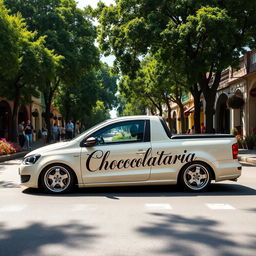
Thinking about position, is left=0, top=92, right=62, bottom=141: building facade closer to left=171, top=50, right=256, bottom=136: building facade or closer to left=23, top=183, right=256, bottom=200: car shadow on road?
left=171, top=50, right=256, bottom=136: building facade

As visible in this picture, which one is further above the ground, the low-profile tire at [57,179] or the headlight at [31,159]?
the headlight at [31,159]

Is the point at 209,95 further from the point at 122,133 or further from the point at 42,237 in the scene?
the point at 42,237

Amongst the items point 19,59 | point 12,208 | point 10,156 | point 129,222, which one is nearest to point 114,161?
point 12,208

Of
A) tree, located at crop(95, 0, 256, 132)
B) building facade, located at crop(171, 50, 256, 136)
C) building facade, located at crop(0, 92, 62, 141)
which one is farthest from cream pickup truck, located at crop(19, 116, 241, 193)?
building facade, located at crop(0, 92, 62, 141)

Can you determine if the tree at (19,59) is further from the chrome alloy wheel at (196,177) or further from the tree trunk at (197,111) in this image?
the chrome alloy wheel at (196,177)

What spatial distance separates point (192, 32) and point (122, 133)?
34.0 ft

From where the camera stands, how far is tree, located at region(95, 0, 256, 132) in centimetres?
1648

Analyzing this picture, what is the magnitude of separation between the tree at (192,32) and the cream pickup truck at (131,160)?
30.9 ft

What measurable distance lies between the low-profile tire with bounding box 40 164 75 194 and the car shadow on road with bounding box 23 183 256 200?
0.50 feet

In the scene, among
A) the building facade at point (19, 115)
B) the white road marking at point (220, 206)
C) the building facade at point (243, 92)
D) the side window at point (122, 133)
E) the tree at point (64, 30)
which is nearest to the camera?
the white road marking at point (220, 206)

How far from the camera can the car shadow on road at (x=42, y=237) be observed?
4328 millimetres

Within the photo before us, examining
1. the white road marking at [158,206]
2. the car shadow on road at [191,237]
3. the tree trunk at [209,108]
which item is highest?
the tree trunk at [209,108]

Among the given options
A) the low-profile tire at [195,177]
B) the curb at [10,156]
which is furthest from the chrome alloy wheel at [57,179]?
the curb at [10,156]

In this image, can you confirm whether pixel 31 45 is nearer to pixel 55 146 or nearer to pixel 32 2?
pixel 32 2
